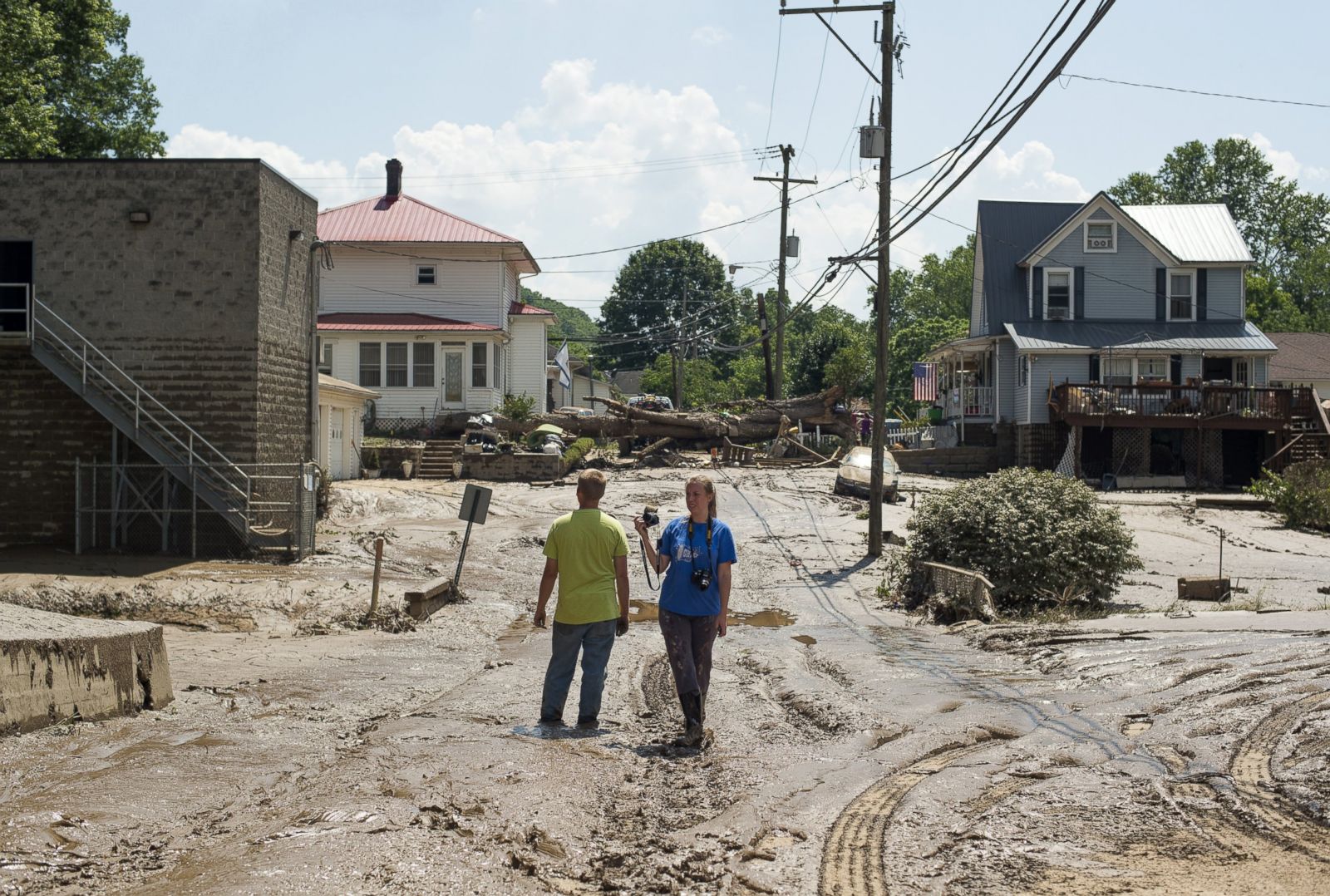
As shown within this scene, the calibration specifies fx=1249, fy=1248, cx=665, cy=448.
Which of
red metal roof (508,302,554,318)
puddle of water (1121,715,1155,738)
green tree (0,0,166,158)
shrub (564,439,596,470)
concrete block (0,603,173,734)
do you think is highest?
green tree (0,0,166,158)

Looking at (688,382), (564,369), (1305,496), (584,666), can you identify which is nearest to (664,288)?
(688,382)

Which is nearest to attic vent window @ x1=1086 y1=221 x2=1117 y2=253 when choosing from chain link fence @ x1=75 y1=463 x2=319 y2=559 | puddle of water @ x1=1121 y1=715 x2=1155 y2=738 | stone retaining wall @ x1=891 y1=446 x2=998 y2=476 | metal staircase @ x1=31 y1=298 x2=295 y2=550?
stone retaining wall @ x1=891 y1=446 x2=998 y2=476

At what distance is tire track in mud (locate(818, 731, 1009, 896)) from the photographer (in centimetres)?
557

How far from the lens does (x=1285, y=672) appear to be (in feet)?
32.9

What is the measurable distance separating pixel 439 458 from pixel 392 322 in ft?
27.6

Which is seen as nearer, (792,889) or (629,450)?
(792,889)

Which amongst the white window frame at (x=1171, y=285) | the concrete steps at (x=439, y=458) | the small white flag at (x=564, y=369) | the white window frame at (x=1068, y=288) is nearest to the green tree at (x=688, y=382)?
the small white flag at (x=564, y=369)

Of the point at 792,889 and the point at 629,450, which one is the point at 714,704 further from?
the point at 629,450

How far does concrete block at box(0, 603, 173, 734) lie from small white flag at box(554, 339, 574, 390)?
178ft

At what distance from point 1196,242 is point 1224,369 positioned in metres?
4.57

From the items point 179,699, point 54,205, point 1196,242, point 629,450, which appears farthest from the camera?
point 1196,242

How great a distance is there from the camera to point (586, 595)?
8703mm

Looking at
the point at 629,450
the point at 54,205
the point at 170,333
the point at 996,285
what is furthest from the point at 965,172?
the point at 996,285

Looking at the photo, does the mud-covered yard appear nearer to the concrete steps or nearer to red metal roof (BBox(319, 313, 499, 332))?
the concrete steps
